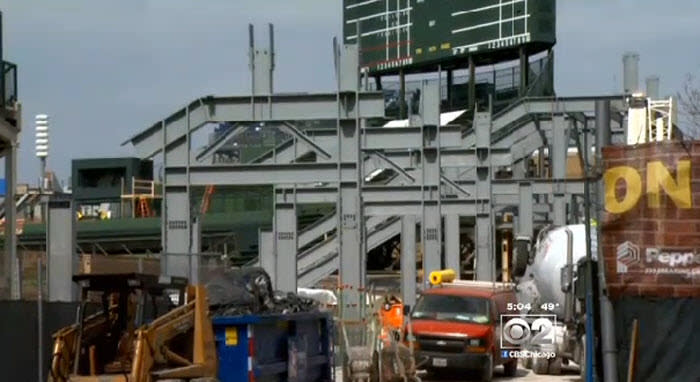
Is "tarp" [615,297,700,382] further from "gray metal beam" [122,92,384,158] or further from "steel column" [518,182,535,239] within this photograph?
"steel column" [518,182,535,239]

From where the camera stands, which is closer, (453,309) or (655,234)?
(655,234)

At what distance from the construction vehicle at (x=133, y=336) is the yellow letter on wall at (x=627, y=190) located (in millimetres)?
7253

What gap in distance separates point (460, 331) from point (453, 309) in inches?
44.4

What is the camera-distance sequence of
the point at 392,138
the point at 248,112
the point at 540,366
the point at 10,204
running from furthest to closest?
the point at 392,138 < the point at 540,366 < the point at 248,112 < the point at 10,204

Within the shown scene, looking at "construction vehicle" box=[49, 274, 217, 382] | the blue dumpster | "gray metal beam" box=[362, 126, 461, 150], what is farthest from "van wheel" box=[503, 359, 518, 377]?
"construction vehicle" box=[49, 274, 217, 382]

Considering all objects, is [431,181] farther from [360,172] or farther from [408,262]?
[360,172]

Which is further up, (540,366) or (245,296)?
(245,296)

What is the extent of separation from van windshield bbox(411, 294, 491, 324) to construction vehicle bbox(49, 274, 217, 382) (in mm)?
12072

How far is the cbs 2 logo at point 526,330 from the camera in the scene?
2947 centimetres

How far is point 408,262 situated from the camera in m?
41.0

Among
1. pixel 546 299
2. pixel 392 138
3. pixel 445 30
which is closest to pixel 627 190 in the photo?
pixel 546 299

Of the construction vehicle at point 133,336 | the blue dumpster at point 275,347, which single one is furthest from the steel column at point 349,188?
the construction vehicle at point 133,336

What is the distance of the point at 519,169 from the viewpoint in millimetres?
51938

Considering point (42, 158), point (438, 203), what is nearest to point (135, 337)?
point (438, 203)
